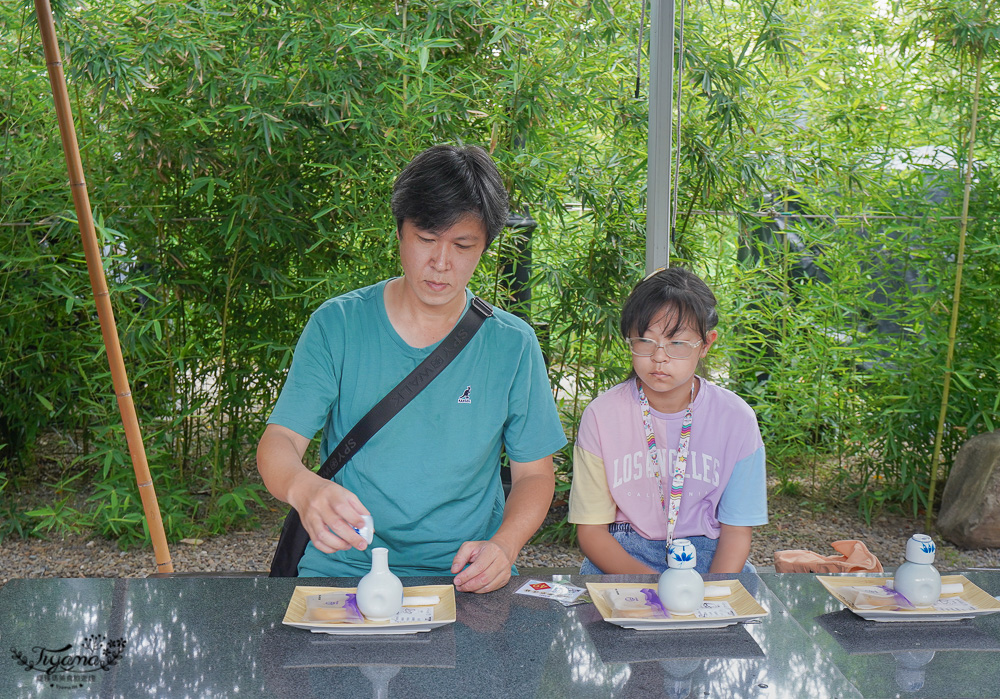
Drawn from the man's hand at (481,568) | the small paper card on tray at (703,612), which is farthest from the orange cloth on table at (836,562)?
the man's hand at (481,568)

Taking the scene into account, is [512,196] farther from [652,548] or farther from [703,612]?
[703,612]

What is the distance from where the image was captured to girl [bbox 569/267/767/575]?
84.7 inches

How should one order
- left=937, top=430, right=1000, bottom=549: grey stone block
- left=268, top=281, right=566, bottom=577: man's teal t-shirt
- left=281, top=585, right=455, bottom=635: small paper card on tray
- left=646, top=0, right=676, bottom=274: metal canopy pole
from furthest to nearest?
left=937, top=430, right=1000, bottom=549: grey stone block
left=646, top=0, right=676, bottom=274: metal canopy pole
left=268, top=281, right=566, bottom=577: man's teal t-shirt
left=281, top=585, right=455, bottom=635: small paper card on tray

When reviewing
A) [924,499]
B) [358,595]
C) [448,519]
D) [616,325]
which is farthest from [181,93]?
[924,499]

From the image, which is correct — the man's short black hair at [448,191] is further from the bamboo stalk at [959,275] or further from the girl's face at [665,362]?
the bamboo stalk at [959,275]

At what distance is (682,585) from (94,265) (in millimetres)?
1615

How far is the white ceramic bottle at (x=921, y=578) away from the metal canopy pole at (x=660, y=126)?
1.27 meters

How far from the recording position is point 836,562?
85.1 inches

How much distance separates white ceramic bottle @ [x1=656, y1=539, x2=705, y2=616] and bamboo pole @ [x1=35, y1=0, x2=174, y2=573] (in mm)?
1405

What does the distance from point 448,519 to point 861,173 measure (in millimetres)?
2685

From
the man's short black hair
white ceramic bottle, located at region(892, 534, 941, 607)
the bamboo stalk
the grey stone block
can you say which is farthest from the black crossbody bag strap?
the grey stone block

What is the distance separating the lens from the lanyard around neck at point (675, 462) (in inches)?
84.7

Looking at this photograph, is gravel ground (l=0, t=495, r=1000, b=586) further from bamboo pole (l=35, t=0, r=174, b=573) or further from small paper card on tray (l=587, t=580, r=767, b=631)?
small paper card on tray (l=587, t=580, r=767, b=631)

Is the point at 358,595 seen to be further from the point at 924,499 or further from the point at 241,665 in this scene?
the point at 924,499
